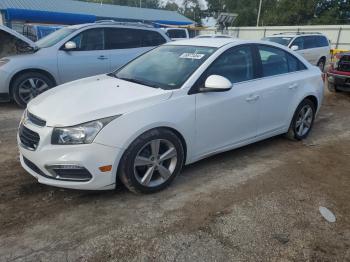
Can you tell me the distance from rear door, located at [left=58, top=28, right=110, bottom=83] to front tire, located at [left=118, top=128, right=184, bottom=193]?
4.63m

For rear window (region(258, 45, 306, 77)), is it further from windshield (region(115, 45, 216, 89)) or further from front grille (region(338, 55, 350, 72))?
front grille (region(338, 55, 350, 72))

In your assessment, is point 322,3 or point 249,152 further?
point 322,3

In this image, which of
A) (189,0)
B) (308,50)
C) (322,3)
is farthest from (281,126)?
(189,0)

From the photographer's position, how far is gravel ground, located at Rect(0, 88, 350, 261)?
2771 millimetres

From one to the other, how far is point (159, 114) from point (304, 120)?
3063 mm

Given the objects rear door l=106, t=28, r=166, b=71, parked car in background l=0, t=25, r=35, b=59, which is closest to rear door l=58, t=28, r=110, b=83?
rear door l=106, t=28, r=166, b=71

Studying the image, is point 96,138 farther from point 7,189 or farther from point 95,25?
point 95,25

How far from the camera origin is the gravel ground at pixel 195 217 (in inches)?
109

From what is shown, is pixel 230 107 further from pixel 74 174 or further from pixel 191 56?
pixel 74 174

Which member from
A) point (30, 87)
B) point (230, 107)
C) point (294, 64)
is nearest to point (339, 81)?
point (294, 64)

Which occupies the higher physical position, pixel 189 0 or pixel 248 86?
pixel 189 0

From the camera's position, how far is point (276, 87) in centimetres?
466

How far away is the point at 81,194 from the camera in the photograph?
359 cm

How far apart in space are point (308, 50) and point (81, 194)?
12594 mm
